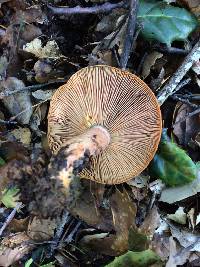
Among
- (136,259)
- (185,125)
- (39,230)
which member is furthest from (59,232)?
(185,125)

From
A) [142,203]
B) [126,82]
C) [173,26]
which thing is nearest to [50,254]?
[142,203]

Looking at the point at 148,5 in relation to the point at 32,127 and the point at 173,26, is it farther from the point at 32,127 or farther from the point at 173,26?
the point at 32,127

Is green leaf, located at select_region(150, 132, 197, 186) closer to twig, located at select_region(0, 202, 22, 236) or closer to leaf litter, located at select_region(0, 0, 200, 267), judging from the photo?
leaf litter, located at select_region(0, 0, 200, 267)

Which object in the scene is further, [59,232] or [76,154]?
[59,232]

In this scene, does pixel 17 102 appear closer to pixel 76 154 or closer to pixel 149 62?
pixel 76 154

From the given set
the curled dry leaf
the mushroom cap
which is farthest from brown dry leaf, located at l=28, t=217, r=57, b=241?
→ the curled dry leaf

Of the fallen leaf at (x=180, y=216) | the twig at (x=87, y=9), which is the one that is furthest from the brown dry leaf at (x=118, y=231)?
the twig at (x=87, y=9)

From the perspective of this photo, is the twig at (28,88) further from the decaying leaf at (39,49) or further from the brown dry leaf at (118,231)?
the brown dry leaf at (118,231)
